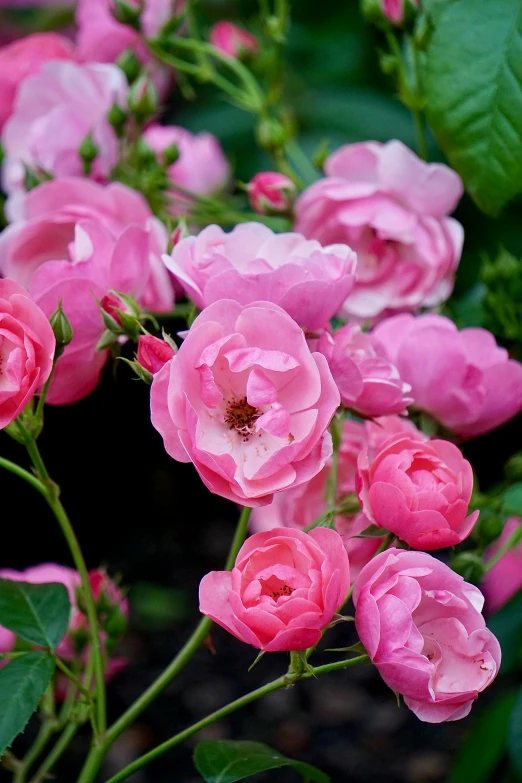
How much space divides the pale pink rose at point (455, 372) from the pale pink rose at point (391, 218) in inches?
3.6

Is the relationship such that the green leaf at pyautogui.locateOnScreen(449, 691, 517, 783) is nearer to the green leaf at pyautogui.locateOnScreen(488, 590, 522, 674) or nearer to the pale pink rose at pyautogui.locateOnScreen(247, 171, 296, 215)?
the green leaf at pyautogui.locateOnScreen(488, 590, 522, 674)

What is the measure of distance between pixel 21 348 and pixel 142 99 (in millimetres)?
390

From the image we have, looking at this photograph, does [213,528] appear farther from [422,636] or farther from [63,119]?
[422,636]

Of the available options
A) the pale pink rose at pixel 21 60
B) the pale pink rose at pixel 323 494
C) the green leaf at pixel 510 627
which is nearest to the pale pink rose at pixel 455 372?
the pale pink rose at pixel 323 494

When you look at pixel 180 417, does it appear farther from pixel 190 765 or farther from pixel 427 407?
pixel 190 765

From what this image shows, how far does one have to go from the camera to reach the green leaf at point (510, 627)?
2.67 feet

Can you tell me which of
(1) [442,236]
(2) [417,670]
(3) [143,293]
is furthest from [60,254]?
(2) [417,670]

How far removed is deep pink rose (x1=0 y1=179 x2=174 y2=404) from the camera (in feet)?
1.76

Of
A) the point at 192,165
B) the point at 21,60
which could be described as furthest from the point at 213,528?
the point at 21,60

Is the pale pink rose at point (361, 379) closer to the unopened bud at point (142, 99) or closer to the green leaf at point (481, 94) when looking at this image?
the green leaf at point (481, 94)

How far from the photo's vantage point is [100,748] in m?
0.51

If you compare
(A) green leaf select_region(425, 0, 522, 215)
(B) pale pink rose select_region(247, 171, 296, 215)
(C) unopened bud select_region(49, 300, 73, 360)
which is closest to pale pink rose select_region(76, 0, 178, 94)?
(B) pale pink rose select_region(247, 171, 296, 215)

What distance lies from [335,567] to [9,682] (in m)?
0.17

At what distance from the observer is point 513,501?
2.12 feet
